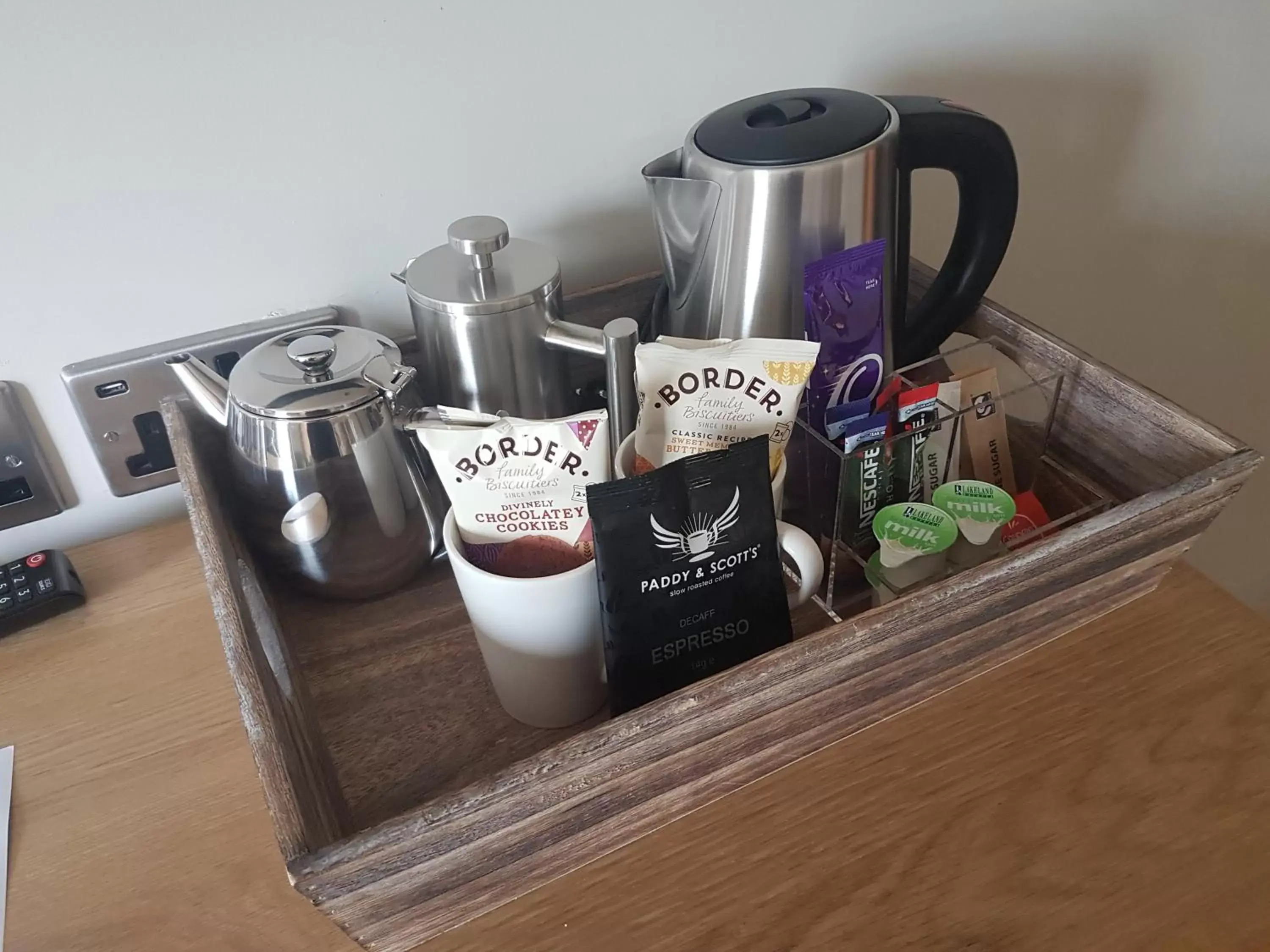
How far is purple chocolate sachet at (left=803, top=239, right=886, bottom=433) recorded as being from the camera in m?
0.55

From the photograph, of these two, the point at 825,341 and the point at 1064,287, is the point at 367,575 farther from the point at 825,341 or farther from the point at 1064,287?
the point at 1064,287

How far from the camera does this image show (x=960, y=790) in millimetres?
479

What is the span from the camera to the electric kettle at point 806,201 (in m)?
0.54

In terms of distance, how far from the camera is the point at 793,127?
1.81ft

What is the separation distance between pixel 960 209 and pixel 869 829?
0.41 m

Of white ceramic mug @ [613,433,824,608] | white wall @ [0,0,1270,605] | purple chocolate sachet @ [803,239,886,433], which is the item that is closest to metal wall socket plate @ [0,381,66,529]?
white wall @ [0,0,1270,605]

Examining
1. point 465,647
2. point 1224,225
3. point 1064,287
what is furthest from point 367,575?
point 1224,225

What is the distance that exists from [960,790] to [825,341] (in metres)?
0.27

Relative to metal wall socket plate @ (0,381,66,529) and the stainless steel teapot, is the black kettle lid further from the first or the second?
metal wall socket plate @ (0,381,66,529)

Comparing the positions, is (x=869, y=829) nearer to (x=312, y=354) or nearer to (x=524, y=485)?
(x=524, y=485)

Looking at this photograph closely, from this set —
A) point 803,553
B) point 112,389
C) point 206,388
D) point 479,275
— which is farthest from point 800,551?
point 112,389

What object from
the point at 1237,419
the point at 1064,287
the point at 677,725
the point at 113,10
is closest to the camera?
the point at 677,725

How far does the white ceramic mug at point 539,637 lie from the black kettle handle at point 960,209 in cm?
31

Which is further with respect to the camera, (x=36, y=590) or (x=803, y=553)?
(x=36, y=590)
